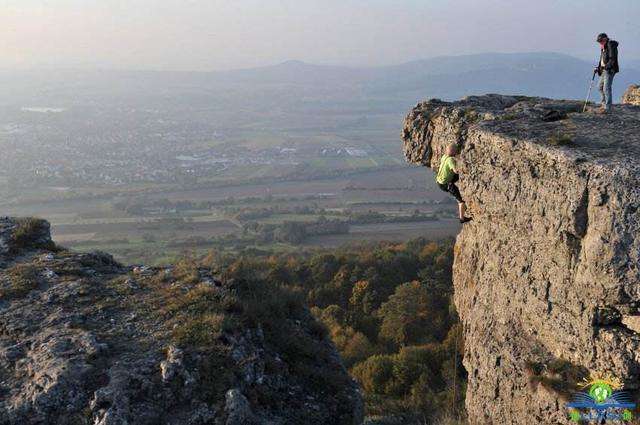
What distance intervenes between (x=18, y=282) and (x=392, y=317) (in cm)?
1976

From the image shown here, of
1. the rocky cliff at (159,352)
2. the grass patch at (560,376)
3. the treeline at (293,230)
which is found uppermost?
the rocky cliff at (159,352)

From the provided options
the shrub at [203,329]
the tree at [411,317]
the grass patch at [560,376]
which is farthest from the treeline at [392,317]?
the grass patch at [560,376]

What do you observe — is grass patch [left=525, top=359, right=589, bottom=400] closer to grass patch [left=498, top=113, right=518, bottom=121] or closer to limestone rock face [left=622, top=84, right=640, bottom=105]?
grass patch [left=498, top=113, right=518, bottom=121]

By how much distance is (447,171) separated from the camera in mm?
12312

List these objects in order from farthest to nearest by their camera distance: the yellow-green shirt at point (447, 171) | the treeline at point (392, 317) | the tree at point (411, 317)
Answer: the tree at point (411, 317)
the treeline at point (392, 317)
the yellow-green shirt at point (447, 171)

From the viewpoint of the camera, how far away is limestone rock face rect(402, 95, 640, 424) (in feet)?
26.1

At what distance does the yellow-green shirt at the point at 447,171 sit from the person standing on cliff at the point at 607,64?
4161 millimetres

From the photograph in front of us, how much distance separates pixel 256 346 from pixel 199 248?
40.4 meters

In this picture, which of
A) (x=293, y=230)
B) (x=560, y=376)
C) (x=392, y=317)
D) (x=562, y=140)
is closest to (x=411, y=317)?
(x=392, y=317)

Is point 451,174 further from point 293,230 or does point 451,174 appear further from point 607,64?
point 293,230

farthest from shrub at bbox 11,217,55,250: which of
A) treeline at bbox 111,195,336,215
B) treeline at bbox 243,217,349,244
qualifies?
treeline at bbox 111,195,336,215

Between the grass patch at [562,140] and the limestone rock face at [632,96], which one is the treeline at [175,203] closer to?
the limestone rock face at [632,96]

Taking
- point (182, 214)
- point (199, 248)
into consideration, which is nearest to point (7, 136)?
point (182, 214)

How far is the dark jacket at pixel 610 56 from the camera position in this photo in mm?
11969
